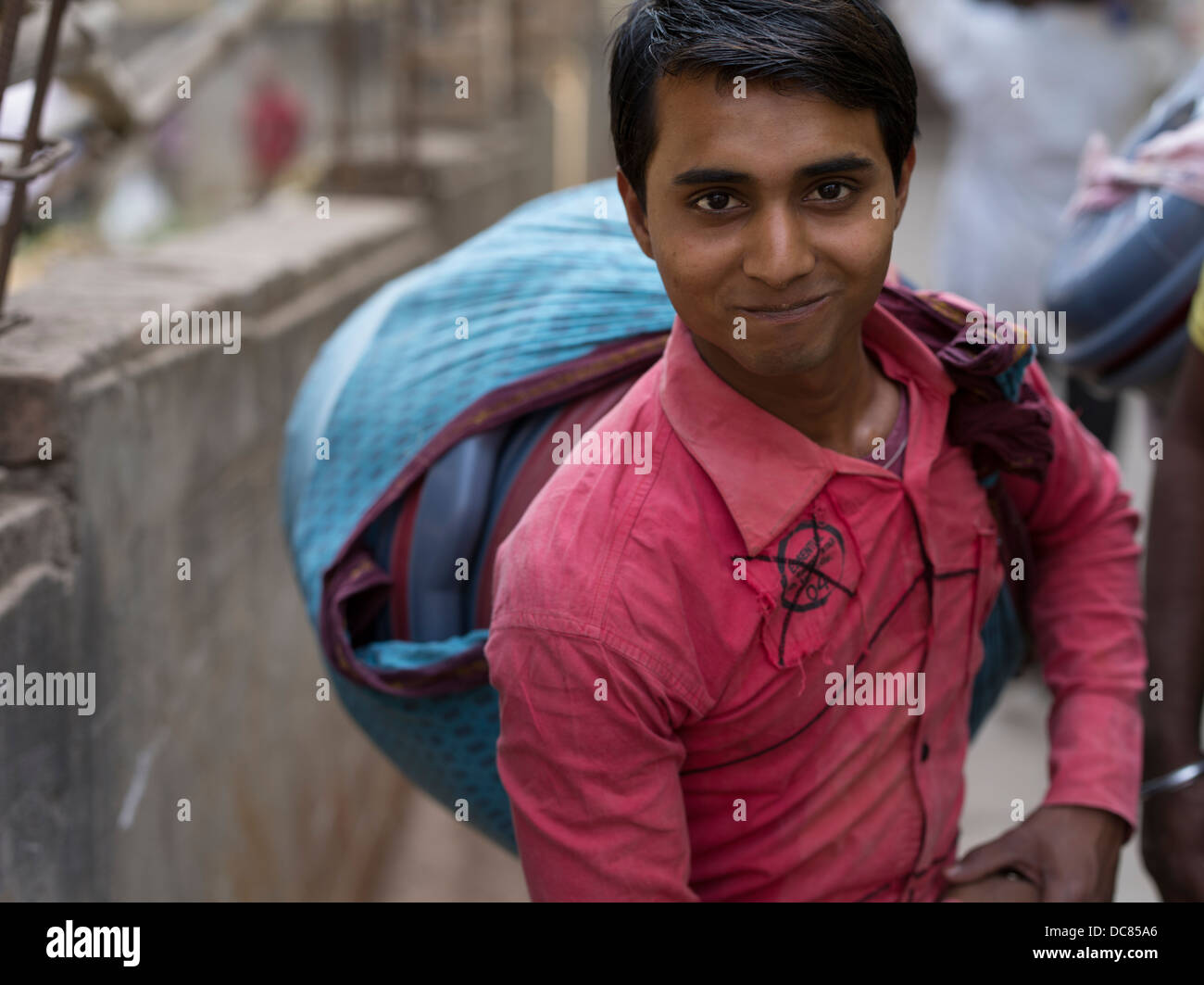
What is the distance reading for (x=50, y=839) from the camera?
1.78 metres

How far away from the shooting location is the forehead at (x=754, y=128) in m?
1.20

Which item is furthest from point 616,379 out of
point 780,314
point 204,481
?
point 204,481

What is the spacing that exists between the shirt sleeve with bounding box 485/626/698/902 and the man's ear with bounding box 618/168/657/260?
41cm

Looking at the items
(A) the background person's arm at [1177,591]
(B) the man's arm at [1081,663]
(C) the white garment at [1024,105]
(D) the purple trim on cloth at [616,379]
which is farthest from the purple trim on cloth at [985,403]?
(C) the white garment at [1024,105]

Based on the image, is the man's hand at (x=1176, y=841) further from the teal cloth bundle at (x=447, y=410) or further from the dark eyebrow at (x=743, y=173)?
the dark eyebrow at (x=743, y=173)

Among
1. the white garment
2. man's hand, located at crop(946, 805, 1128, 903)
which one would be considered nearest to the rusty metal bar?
man's hand, located at crop(946, 805, 1128, 903)

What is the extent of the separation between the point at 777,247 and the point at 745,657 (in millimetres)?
393

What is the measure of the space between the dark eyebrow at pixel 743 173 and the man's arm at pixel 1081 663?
0.50 m

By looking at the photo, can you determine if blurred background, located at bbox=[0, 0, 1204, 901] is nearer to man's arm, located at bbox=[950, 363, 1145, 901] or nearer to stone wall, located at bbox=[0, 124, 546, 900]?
stone wall, located at bbox=[0, 124, 546, 900]

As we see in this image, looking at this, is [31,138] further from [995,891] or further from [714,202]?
[995,891]

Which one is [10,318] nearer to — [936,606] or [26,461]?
[26,461]
